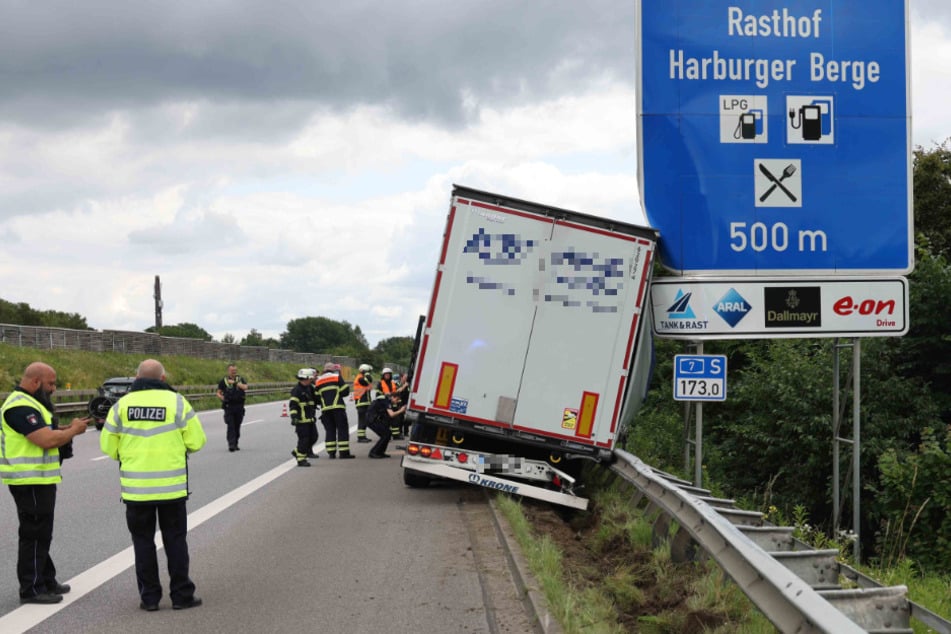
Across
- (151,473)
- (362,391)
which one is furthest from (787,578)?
(362,391)

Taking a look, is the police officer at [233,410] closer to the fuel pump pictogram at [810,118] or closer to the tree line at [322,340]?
the fuel pump pictogram at [810,118]

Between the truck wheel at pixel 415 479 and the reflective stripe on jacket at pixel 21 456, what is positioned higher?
the reflective stripe on jacket at pixel 21 456

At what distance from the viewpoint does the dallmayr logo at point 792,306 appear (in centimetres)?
1209

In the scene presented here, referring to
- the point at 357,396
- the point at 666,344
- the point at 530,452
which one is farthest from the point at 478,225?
the point at 666,344

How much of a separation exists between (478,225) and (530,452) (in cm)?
300

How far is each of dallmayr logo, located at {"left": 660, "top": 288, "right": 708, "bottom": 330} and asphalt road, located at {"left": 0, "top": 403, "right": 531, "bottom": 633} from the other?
10.1 ft

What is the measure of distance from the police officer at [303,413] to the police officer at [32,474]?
1109 centimetres

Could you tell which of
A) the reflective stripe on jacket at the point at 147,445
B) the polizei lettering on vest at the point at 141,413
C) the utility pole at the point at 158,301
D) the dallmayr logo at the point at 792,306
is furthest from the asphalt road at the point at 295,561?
the utility pole at the point at 158,301

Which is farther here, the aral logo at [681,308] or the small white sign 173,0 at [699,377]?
the aral logo at [681,308]

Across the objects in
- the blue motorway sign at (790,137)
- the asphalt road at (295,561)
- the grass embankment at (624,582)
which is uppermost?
the blue motorway sign at (790,137)

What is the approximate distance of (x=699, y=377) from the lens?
1189cm

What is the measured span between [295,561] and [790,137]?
23.5ft

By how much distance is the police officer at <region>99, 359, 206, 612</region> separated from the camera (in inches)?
296

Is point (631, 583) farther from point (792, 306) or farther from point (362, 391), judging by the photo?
point (362, 391)
